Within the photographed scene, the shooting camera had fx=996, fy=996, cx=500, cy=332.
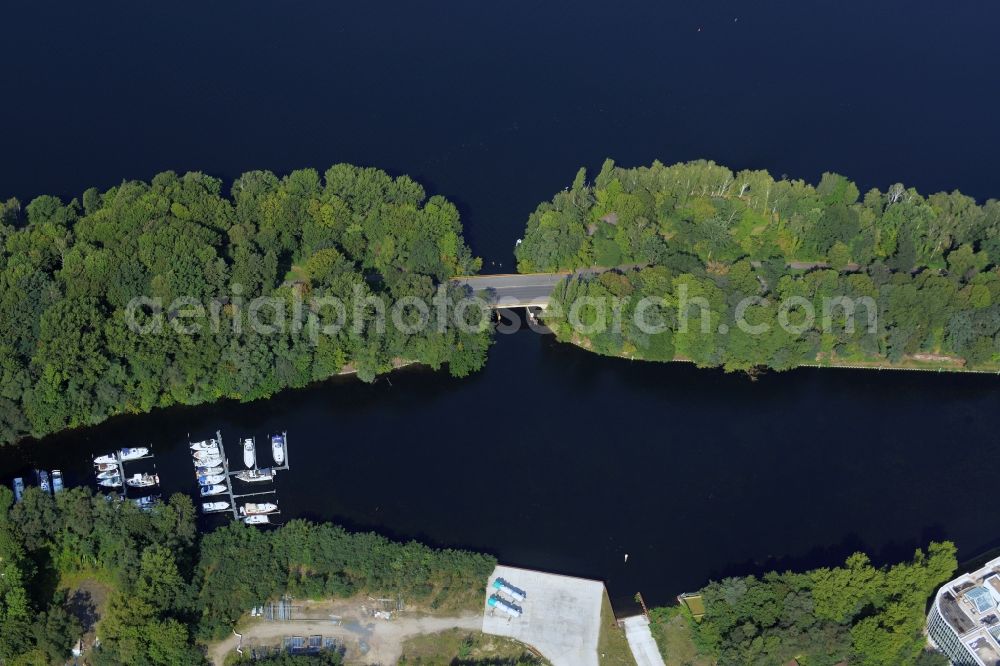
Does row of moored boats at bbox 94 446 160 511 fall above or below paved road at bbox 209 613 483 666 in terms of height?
above

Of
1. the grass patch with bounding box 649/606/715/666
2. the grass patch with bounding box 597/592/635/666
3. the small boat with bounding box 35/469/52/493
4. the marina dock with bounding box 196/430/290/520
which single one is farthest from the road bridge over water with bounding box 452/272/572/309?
the small boat with bounding box 35/469/52/493

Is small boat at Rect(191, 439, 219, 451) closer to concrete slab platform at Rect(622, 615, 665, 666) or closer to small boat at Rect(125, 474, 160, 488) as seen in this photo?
small boat at Rect(125, 474, 160, 488)

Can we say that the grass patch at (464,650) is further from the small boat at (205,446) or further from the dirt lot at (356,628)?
the small boat at (205,446)

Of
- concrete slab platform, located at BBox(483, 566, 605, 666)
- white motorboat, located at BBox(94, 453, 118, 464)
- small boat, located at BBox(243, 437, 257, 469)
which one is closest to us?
concrete slab platform, located at BBox(483, 566, 605, 666)

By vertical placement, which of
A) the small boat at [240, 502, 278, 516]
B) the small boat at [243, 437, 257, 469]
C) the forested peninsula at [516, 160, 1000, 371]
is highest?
the forested peninsula at [516, 160, 1000, 371]

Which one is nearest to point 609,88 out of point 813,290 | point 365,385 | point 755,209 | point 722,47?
point 722,47

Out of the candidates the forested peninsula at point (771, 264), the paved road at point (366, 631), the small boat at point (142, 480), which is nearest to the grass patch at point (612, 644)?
the paved road at point (366, 631)

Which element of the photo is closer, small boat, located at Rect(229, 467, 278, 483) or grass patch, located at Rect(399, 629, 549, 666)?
grass patch, located at Rect(399, 629, 549, 666)

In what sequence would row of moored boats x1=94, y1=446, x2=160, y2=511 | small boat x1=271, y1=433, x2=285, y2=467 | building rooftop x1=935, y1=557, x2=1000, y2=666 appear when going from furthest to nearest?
small boat x1=271, y1=433, x2=285, y2=467, row of moored boats x1=94, y1=446, x2=160, y2=511, building rooftop x1=935, y1=557, x2=1000, y2=666
